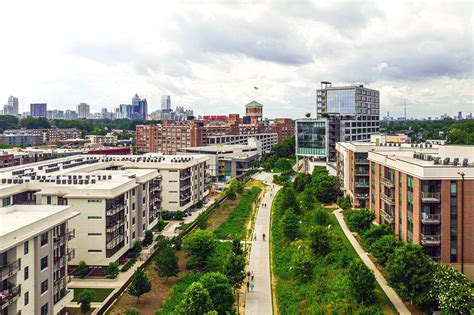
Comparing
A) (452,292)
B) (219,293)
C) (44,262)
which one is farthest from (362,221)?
(44,262)

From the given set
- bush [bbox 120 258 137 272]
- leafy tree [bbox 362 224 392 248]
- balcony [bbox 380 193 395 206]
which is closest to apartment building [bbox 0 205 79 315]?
bush [bbox 120 258 137 272]

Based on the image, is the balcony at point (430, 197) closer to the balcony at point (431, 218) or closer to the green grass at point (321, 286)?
the balcony at point (431, 218)

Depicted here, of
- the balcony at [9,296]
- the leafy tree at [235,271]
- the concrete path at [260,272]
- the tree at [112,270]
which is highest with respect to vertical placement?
the balcony at [9,296]

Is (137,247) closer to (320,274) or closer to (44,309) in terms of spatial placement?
(44,309)

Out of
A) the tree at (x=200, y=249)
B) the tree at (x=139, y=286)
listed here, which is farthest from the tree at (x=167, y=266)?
the tree at (x=139, y=286)

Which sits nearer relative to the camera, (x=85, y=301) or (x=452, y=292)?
(x=452, y=292)

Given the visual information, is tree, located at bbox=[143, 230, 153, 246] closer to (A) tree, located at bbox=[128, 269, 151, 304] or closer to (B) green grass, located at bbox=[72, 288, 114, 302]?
(B) green grass, located at bbox=[72, 288, 114, 302]

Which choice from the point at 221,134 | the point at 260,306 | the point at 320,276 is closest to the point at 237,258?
the point at 260,306
